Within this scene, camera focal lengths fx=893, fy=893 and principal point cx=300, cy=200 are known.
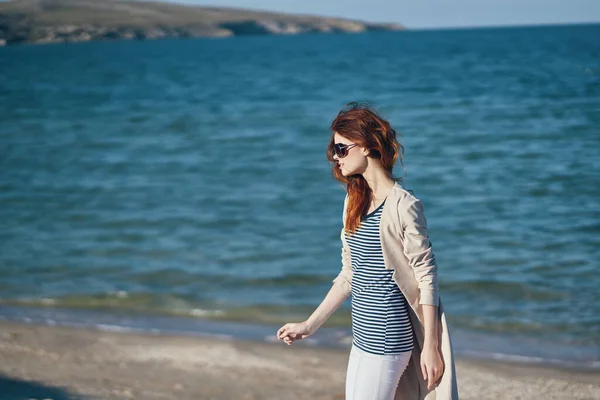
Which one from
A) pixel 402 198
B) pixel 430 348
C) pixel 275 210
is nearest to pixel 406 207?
pixel 402 198

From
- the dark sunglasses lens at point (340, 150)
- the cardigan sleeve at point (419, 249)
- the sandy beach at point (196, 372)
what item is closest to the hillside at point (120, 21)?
the sandy beach at point (196, 372)

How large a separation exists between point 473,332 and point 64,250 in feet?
19.3

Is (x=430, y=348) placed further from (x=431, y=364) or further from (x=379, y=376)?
(x=379, y=376)

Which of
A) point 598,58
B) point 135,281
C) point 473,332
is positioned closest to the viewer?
point 473,332

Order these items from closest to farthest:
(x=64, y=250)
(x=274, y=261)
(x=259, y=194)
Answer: (x=274, y=261), (x=64, y=250), (x=259, y=194)

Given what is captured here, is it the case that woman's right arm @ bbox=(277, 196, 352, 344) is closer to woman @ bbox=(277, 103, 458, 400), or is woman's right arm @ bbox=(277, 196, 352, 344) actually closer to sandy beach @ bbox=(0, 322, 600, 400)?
woman @ bbox=(277, 103, 458, 400)

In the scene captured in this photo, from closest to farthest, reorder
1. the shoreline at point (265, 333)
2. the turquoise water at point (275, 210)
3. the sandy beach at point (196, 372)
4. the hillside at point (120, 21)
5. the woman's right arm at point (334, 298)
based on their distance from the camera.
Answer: the woman's right arm at point (334, 298), the sandy beach at point (196, 372), the shoreline at point (265, 333), the turquoise water at point (275, 210), the hillside at point (120, 21)

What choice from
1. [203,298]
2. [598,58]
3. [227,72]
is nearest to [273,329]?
[203,298]

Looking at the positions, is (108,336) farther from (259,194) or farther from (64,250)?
(259,194)

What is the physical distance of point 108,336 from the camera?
24.8 feet

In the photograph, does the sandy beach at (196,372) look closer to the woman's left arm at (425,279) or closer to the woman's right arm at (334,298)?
the woman's right arm at (334,298)

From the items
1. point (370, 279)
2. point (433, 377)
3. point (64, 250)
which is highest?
point (370, 279)

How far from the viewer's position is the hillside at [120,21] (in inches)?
5571

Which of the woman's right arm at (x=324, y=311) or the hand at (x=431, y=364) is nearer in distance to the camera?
the hand at (x=431, y=364)
